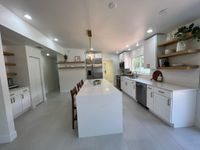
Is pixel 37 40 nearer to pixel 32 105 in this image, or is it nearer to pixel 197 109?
pixel 32 105

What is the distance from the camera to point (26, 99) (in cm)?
382

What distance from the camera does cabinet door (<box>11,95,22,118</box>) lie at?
320cm

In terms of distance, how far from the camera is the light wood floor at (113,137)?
2.02 metres

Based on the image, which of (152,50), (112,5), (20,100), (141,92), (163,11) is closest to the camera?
(112,5)

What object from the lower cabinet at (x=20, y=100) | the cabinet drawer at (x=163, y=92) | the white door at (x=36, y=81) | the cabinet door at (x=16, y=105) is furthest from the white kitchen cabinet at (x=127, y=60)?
the cabinet door at (x=16, y=105)

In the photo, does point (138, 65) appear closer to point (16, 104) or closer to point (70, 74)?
point (70, 74)

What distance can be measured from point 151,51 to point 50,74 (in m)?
6.19

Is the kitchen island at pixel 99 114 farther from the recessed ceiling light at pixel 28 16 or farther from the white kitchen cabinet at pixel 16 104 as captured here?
the white kitchen cabinet at pixel 16 104

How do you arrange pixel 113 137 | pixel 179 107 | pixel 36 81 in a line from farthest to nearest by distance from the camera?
pixel 36 81 → pixel 179 107 → pixel 113 137

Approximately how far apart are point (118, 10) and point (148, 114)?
9.25ft

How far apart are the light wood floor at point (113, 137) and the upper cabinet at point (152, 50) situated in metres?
1.73

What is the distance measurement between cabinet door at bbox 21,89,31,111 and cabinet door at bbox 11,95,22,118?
0.17 metres

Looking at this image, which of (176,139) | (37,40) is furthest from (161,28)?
(37,40)

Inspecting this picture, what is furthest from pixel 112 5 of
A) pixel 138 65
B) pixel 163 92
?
pixel 138 65
